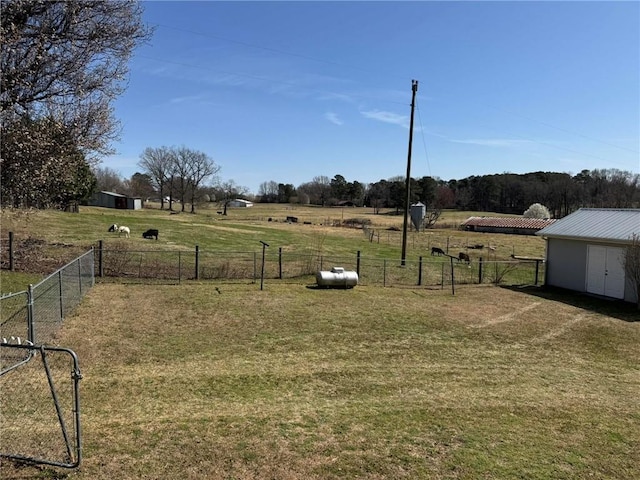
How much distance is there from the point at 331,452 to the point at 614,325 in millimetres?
12651

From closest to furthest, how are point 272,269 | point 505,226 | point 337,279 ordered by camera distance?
point 337,279, point 272,269, point 505,226

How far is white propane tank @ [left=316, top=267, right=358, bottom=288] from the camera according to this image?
18109 mm

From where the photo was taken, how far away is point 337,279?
18156mm

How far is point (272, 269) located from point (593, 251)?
14.1 m

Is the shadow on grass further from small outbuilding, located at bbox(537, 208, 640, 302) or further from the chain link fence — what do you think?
the chain link fence

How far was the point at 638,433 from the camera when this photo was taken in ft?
22.8

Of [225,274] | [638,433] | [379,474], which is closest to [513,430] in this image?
[638,433]

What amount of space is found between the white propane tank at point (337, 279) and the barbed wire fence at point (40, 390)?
346 inches

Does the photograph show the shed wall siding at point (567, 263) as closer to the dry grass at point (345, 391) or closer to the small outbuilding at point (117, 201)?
the dry grass at point (345, 391)

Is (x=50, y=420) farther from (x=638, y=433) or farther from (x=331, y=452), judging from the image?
(x=638, y=433)

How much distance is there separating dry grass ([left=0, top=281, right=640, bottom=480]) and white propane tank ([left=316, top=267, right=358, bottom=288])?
8.77 ft

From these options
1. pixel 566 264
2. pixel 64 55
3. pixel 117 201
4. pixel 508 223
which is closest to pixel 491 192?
pixel 508 223

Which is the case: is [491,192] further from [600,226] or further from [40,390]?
[40,390]

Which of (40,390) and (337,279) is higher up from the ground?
(337,279)
